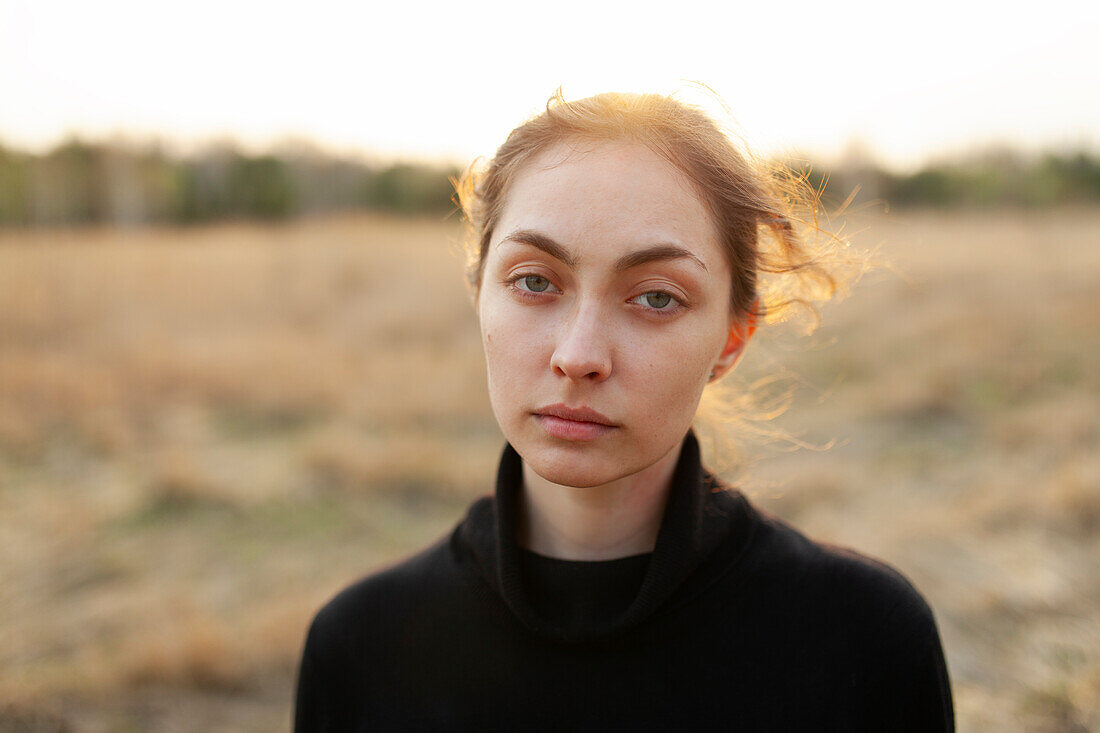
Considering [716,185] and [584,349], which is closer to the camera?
[584,349]

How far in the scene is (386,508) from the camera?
22.1ft

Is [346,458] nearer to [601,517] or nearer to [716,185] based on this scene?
[601,517]

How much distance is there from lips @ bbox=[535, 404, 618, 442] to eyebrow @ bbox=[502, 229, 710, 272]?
26 cm

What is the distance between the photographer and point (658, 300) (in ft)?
4.80

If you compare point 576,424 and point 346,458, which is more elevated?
point 576,424

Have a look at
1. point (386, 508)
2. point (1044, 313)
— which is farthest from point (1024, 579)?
point (1044, 313)

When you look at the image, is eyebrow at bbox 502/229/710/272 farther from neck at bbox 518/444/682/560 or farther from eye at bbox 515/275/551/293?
neck at bbox 518/444/682/560

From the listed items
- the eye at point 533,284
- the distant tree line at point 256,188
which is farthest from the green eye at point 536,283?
the distant tree line at point 256,188

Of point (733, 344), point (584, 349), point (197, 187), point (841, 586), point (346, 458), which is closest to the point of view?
point (584, 349)

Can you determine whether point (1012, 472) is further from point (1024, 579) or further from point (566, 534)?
point (566, 534)

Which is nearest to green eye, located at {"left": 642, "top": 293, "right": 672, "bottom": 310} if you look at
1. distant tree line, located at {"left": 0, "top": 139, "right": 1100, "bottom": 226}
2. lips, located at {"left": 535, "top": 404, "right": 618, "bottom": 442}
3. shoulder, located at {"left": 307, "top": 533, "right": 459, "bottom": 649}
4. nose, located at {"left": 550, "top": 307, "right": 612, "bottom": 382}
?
nose, located at {"left": 550, "top": 307, "right": 612, "bottom": 382}

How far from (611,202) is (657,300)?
20 cm

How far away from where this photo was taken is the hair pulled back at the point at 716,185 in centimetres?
151

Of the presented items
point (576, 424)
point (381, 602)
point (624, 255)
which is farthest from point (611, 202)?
point (381, 602)
